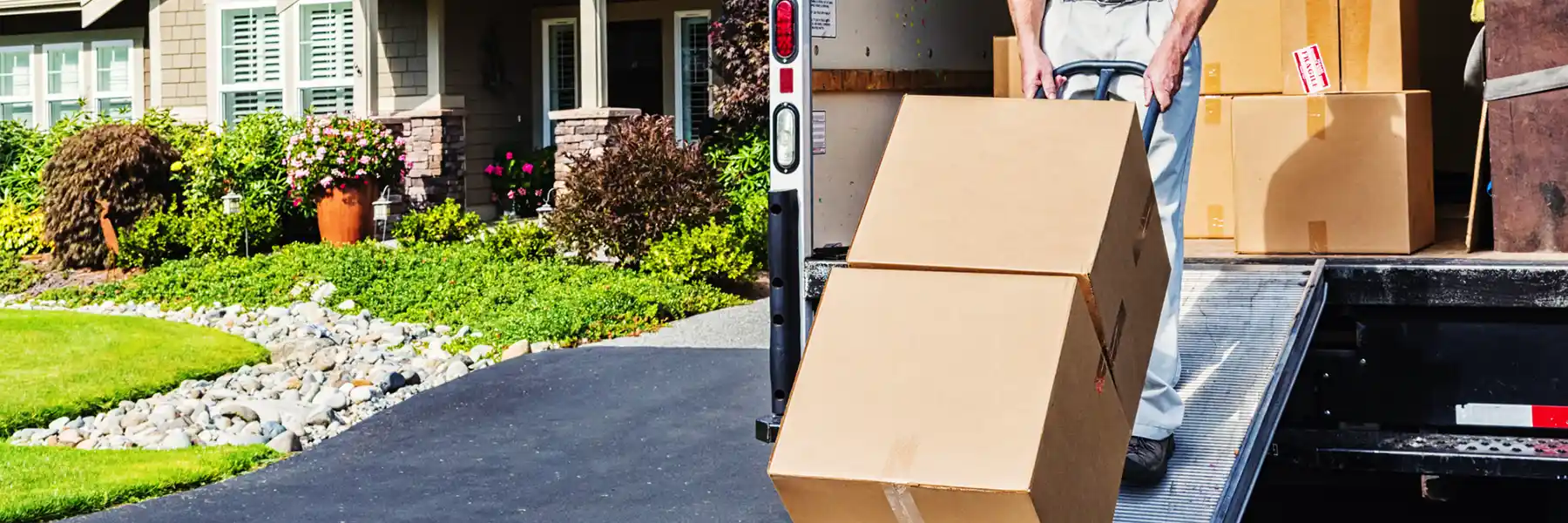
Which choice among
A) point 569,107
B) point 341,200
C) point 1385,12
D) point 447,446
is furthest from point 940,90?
point 569,107

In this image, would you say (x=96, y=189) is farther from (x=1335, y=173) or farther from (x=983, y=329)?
(x=983, y=329)

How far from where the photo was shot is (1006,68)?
519 cm

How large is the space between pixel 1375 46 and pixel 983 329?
7.40 feet

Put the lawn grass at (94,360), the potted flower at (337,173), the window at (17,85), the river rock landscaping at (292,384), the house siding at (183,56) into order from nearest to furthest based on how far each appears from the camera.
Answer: the river rock landscaping at (292,384), the lawn grass at (94,360), the potted flower at (337,173), the house siding at (183,56), the window at (17,85)

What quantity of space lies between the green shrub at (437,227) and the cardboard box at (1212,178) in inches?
354

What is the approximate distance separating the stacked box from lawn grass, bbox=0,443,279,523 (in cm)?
410

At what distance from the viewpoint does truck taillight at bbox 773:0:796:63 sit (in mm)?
4383

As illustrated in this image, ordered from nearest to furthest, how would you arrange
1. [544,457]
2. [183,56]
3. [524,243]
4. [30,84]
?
1. [544,457]
2. [524,243]
3. [183,56]
4. [30,84]

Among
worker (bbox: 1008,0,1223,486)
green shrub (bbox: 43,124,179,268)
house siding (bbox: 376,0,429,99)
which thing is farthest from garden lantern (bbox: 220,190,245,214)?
worker (bbox: 1008,0,1223,486)

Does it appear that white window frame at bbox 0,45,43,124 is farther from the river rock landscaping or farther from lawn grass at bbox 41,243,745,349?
the river rock landscaping

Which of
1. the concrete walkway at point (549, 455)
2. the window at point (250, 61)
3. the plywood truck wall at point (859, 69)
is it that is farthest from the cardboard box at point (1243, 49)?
the window at point (250, 61)

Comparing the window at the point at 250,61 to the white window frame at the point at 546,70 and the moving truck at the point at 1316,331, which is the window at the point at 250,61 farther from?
the moving truck at the point at 1316,331

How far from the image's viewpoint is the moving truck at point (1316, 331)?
354 cm

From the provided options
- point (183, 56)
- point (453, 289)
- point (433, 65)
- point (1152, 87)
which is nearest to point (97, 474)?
point (453, 289)
